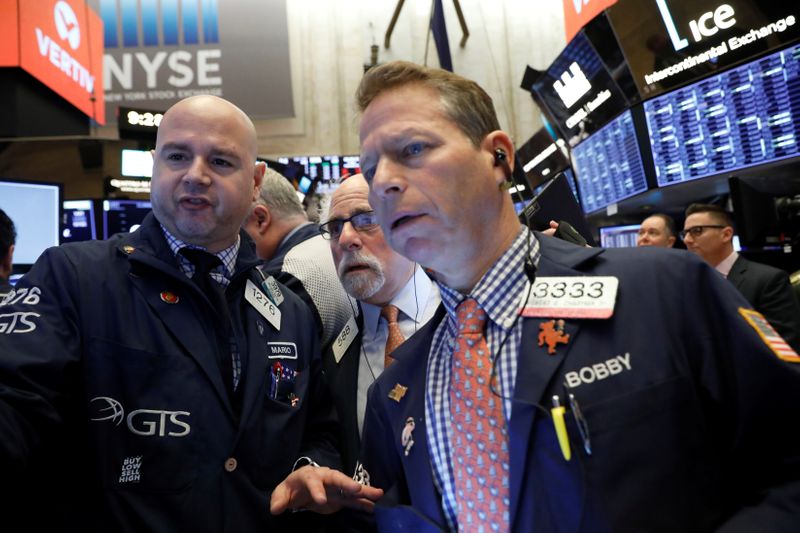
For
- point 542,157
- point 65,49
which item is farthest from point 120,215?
point 542,157

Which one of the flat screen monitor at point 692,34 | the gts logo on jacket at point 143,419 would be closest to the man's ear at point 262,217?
the gts logo on jacket at point 143,419

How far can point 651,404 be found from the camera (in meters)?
1.04

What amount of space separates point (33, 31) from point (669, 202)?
5851 millimetres

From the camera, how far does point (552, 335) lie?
1.13m

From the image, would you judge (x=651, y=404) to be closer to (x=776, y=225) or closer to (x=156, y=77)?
(x=776, y=225)

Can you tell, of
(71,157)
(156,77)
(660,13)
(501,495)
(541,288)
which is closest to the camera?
(501,495)

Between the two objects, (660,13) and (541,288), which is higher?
(660,13)

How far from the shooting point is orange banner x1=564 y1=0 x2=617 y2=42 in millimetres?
5711

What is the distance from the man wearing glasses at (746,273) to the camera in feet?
12.2

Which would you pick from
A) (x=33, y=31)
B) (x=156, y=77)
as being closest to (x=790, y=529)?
(x=33, y=31)

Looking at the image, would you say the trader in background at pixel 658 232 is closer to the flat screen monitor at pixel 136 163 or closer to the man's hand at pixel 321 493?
the flat screen monitor at pixel 136 163

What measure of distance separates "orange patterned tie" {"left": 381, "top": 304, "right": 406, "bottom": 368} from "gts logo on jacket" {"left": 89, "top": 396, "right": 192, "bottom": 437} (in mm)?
781

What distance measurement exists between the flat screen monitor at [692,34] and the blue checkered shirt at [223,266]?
367 cm

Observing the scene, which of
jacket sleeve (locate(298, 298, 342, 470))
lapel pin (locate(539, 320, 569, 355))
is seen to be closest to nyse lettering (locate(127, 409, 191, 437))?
jacket sleeve (locate(298, 298, 342, 470))
